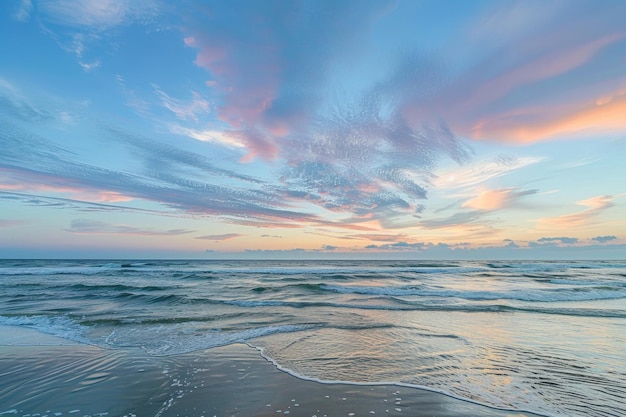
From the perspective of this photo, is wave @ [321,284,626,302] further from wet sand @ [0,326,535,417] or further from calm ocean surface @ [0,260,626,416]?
wet sand @ [0,326,535,417]

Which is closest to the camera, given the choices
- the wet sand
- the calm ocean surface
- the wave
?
the wet sand

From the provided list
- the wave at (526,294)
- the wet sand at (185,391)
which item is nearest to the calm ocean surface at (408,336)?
the wave at (526,294)

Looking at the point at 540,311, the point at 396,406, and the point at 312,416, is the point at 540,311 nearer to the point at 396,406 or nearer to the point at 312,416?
the point at 396,406

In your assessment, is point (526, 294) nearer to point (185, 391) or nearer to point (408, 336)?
point (408, 336)

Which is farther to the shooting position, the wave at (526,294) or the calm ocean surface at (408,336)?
the wave at (526,294)

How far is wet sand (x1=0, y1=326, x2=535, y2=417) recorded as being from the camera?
5.30 m

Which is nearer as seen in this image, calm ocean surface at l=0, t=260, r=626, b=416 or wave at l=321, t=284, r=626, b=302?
calm ocean surface at l=0, t=260, r=626, b=416

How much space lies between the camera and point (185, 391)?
609cm

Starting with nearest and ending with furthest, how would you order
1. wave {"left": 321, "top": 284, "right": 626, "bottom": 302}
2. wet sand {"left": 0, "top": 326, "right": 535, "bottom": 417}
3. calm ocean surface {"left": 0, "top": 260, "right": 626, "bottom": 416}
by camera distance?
wet sand {"left": 0, "top": 326, "right": 535, "bottom": 417}, calm ocean surface {"left": 0, "top": 260, "right": 626, "bottom": 416}, wave {"left": 321, "top": 284, "right": 626, "bottom": 302}

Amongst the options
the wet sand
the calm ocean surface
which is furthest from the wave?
the wet sand

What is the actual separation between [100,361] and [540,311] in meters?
17.8

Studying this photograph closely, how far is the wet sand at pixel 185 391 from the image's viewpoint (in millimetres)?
5305

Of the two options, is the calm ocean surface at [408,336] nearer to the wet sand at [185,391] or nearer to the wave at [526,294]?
the wave at [526,294]

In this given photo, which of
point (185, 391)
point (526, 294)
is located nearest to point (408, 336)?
point (185, 391)
